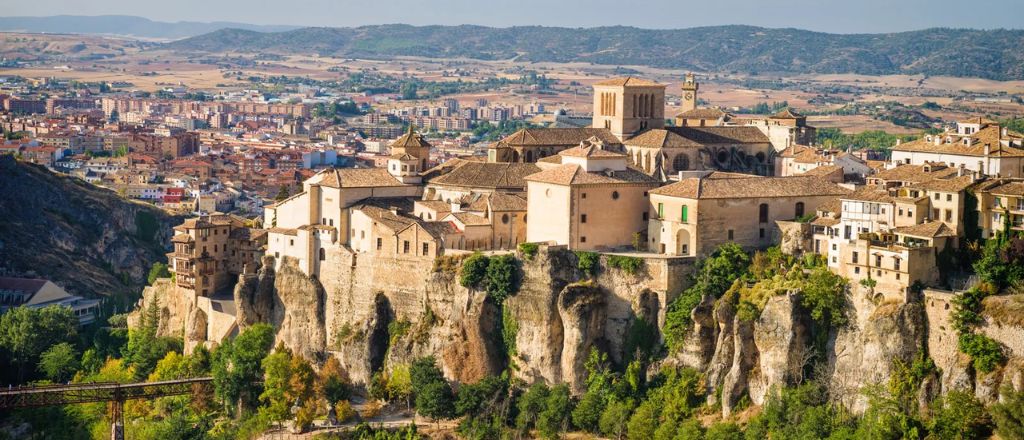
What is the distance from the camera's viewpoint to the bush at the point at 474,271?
54938 millimetres

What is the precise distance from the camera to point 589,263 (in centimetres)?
5366

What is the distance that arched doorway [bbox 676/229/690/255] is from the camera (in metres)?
53.2

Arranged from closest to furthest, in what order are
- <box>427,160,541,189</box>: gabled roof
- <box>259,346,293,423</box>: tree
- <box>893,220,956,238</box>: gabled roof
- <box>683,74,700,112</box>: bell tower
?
<box>893,220,956,238</box>: gabled roof, <box>259,346,293,423</box>: tree, <box>427,160,541,189</box>: gabled roof, <box>683,74,700,112</box>: bell tower

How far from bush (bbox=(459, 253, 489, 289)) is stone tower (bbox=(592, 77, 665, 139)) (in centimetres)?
1037

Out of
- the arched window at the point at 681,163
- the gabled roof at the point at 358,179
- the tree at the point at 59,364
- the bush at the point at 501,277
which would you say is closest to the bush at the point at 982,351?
the bush at the point at 501,277

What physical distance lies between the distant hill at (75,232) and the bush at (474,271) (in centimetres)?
3438

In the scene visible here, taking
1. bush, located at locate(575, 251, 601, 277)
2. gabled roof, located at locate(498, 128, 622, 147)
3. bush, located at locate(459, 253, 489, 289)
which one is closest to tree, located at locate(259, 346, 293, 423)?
bush, located at locate(459, 253, 489, 289)

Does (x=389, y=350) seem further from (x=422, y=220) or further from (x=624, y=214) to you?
(x=624, y=214)

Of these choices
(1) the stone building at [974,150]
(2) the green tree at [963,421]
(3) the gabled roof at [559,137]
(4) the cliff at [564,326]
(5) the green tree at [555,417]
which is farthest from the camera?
(3) the gabled roof at [559,137]

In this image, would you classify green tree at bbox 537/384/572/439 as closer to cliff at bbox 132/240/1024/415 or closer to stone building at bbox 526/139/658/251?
cliff at bbox 132/240/1024/415

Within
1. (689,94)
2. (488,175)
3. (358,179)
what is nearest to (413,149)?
(358,179)

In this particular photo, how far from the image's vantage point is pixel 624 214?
55.2 metres

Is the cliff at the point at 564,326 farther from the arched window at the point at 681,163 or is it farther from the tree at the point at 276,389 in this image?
the arched window at the point at 681,163

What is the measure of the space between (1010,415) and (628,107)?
2383cm
